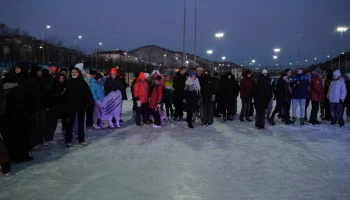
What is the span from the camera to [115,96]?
9.78 m

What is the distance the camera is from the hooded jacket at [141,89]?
1008 centimetres

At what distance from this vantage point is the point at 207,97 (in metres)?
10.1

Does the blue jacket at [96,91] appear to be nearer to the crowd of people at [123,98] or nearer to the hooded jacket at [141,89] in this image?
the crowd of people at [123,98]

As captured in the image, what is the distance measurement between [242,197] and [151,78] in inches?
281

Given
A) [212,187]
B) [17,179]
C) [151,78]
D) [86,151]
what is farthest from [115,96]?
[212,187]

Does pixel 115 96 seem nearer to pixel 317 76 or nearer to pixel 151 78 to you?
pixel 151 78

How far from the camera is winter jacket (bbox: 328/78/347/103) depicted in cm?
1003

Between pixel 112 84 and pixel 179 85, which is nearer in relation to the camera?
pixel 112 84

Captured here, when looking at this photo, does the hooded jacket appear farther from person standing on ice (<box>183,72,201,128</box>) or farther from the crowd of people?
person standing on ice (<box>183,72,201,128</box>)

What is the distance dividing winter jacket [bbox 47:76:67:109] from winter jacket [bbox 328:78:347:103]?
8929 mm

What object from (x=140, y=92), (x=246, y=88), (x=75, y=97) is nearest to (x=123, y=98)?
(x=140, y=92)

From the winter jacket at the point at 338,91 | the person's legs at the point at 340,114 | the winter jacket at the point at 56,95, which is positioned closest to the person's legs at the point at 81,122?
the winter jacket at the point at 56,95

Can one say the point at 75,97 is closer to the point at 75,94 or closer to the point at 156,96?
the point at 75,94

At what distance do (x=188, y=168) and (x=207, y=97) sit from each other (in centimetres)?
486
